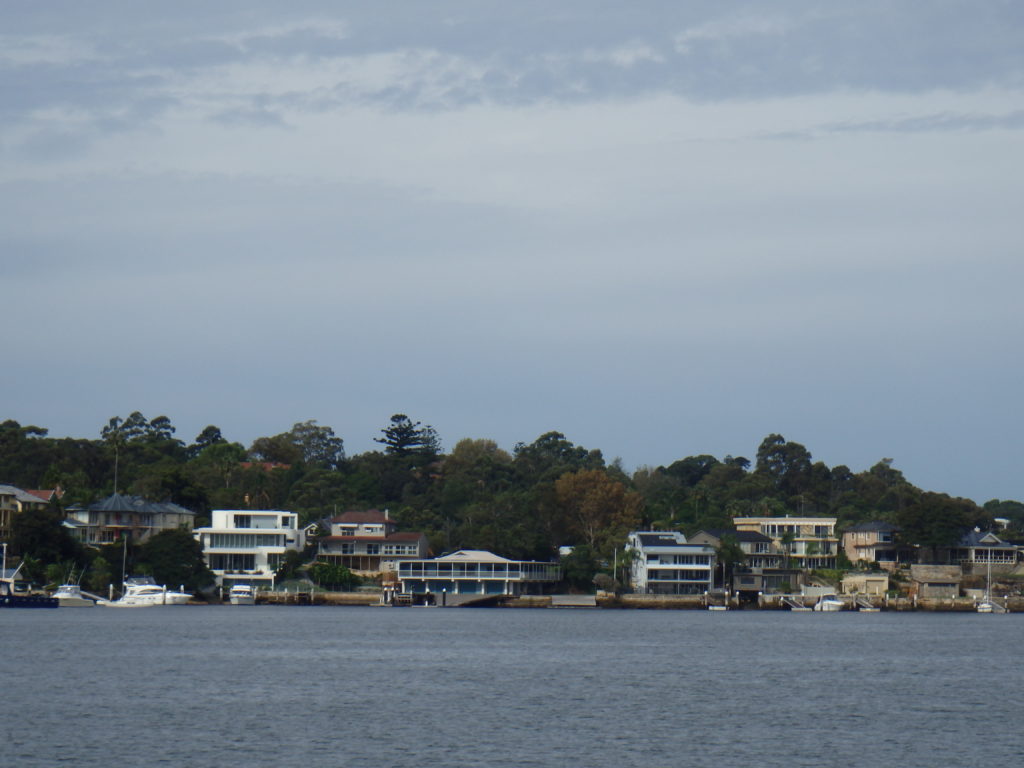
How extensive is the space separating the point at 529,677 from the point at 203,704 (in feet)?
46.8

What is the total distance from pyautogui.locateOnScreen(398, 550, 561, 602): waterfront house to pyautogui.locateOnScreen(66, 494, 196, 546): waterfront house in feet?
66.1

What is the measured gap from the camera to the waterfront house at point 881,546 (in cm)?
12619

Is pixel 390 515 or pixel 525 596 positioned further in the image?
pixel 390 515

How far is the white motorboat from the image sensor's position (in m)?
105

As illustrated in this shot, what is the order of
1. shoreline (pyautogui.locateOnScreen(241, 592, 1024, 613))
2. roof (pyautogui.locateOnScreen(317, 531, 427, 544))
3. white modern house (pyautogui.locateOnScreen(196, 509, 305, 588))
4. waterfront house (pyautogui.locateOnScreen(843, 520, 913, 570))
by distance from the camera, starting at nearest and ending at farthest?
shoreline (pyautogui.locateOnScreen(241, 592, 1024, 613)), white modern house (pyautogui.locateOnScreen(196, 509, 305, 588)), roof (pyautogui.locateOnScreen(317, 531, 427, 544)), waterfront house (pyautogui.locateOnScreen(843, 520, 913, 570))

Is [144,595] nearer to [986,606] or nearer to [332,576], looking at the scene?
[332,576]

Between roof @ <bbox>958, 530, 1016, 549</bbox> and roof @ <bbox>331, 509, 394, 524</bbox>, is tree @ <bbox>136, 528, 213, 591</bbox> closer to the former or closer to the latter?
roof @ <bbox>331, 509, 394, 524</bbox>

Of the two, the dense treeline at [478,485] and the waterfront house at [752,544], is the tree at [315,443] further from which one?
the waterfront house at [752,544]

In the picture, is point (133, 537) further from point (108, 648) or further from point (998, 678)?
point (998, 678)

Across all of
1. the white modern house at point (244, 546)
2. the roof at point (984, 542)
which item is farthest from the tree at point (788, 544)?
the white modern house at point (244, 546)

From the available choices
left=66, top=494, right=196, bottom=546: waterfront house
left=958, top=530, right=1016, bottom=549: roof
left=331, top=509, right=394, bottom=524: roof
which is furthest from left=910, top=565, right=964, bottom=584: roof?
left=66, top=494, right=196, bottom=546: waterfront house

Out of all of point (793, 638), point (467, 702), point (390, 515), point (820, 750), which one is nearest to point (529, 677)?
point (467, 702)

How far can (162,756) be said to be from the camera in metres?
32.7

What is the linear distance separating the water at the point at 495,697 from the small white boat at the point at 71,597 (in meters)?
23.9
